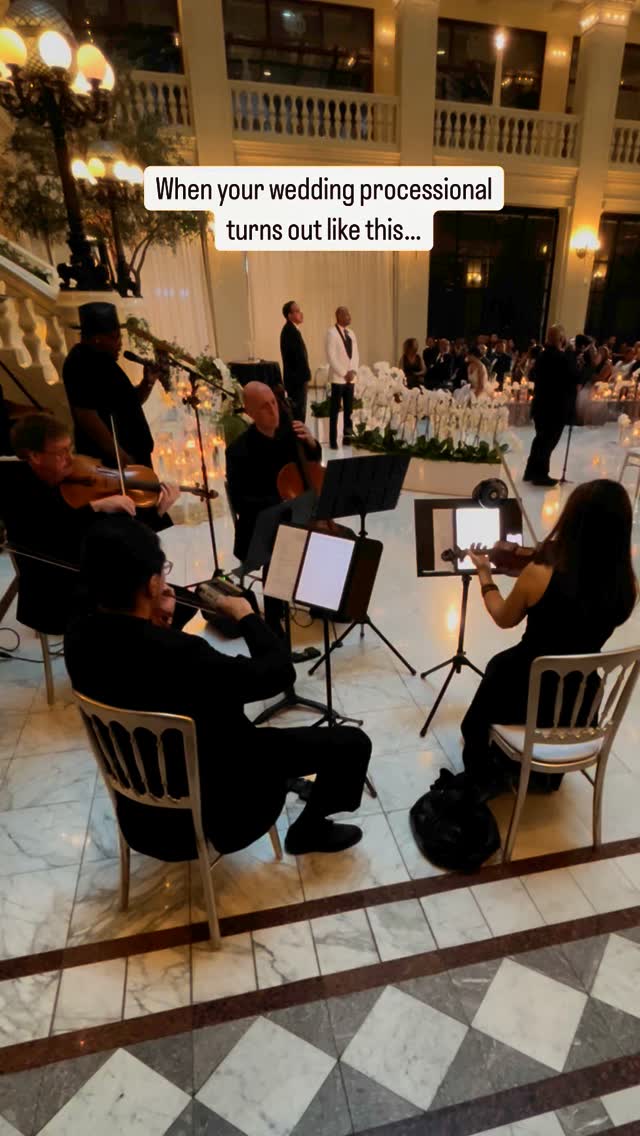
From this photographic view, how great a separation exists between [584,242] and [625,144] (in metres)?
2.04

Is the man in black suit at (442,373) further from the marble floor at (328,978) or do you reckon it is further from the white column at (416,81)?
the marble floor at (328,978)

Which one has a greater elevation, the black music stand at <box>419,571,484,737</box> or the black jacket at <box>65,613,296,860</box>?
the black jacket at <box>65,613,296,860</box>

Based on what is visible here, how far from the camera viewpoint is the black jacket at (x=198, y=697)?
1520mm

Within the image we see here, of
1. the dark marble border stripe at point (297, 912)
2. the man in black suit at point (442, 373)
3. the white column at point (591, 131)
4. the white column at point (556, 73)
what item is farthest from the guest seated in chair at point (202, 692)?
the white column at point (556, 73)

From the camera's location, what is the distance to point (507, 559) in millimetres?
2418

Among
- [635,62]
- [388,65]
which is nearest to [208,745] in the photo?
[388,65]

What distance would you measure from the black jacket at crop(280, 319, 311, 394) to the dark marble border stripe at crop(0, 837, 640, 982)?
646 centimetres

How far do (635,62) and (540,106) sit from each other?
2351mm

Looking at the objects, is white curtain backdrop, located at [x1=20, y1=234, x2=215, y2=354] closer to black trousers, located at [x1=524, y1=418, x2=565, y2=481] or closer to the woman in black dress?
the woman in black dress

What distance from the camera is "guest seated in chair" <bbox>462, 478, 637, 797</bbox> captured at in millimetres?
1842

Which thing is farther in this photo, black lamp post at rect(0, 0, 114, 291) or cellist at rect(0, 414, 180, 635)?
black lamp post at rect(0, 0, 114, 291)

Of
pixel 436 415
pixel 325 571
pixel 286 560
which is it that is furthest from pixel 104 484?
pixel 436 415

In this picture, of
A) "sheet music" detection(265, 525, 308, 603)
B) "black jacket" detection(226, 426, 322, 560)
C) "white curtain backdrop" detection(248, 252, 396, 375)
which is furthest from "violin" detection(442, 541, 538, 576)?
"white curtain backdrop" detection(248, 252, 396, 375)

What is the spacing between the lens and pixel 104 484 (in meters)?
2.90
